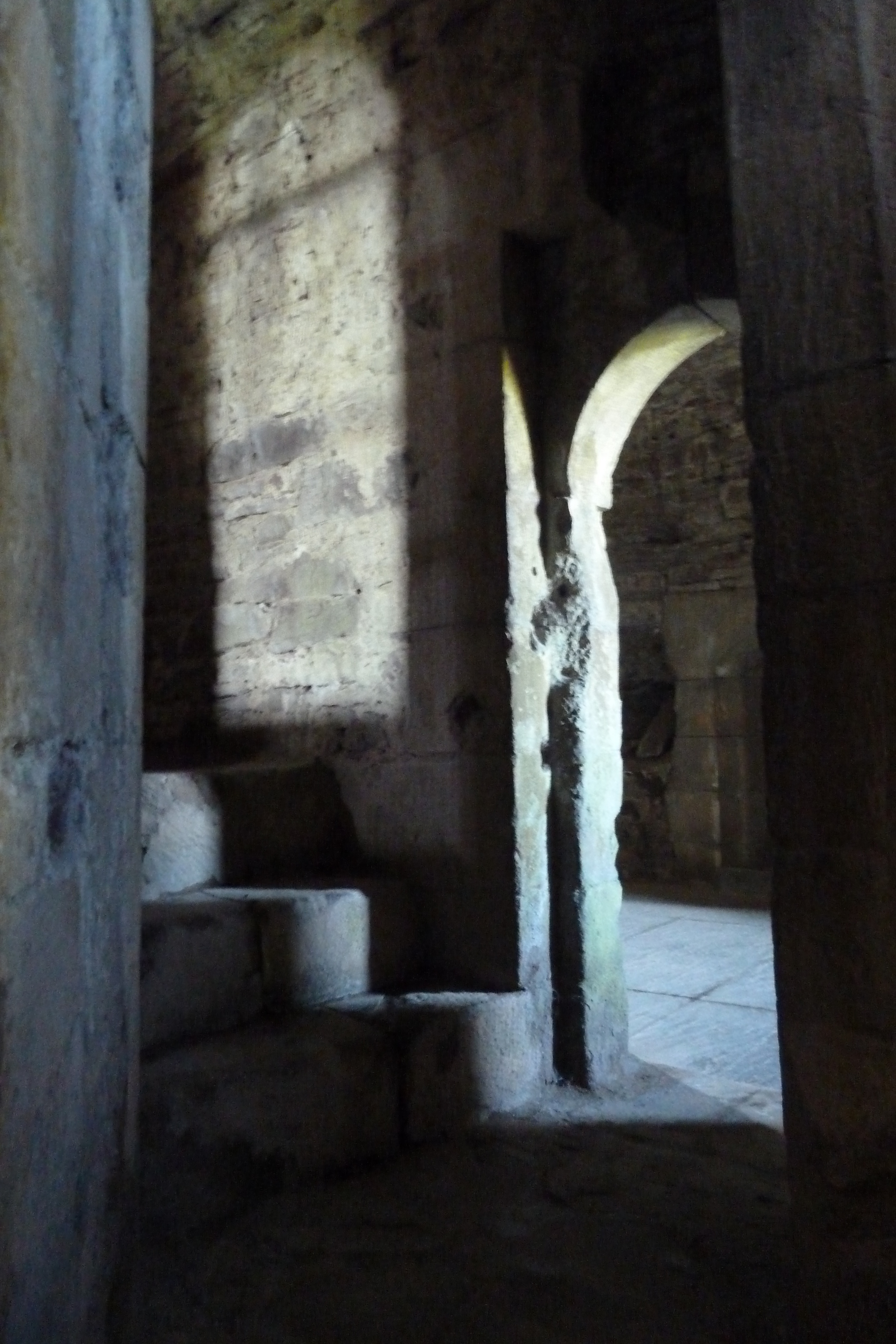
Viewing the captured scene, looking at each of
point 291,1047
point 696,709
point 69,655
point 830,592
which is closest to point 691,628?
point 696,709

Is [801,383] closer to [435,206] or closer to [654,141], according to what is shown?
[654,141]

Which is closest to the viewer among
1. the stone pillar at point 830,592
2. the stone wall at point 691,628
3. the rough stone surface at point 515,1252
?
the stone pillar at point 830,592

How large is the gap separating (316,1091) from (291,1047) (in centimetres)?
13

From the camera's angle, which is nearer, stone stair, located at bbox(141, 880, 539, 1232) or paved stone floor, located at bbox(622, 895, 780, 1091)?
stone stair, located at bbox(141, 880, 539, 1232)

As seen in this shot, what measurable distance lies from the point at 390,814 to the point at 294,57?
3031 millimetres

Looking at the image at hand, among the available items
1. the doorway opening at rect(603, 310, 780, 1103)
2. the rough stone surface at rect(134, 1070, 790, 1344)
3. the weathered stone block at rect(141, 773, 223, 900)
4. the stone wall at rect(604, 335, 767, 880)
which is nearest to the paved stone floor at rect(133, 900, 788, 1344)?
the rough stone surface at rect(134, 1070, 790, 1344)

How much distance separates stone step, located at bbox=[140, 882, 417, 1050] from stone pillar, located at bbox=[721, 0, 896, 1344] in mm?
1462

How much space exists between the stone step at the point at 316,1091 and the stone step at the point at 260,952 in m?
0.07

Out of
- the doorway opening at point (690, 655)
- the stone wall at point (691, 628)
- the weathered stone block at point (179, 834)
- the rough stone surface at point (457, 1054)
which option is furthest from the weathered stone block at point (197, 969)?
the stone wall at point (691, 628)

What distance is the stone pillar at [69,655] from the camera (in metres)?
1.08

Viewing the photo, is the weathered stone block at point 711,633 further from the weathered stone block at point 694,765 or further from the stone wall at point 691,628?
the weathered stone block at point 694,765

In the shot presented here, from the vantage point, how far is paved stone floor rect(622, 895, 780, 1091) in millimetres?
3551

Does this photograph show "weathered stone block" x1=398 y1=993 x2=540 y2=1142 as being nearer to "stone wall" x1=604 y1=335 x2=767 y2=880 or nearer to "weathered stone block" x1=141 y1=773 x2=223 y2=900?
"weathered stone block" x1=141 y1=773 x2=223 y2=900

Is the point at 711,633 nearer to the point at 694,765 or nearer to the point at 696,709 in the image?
the point at 696,709
